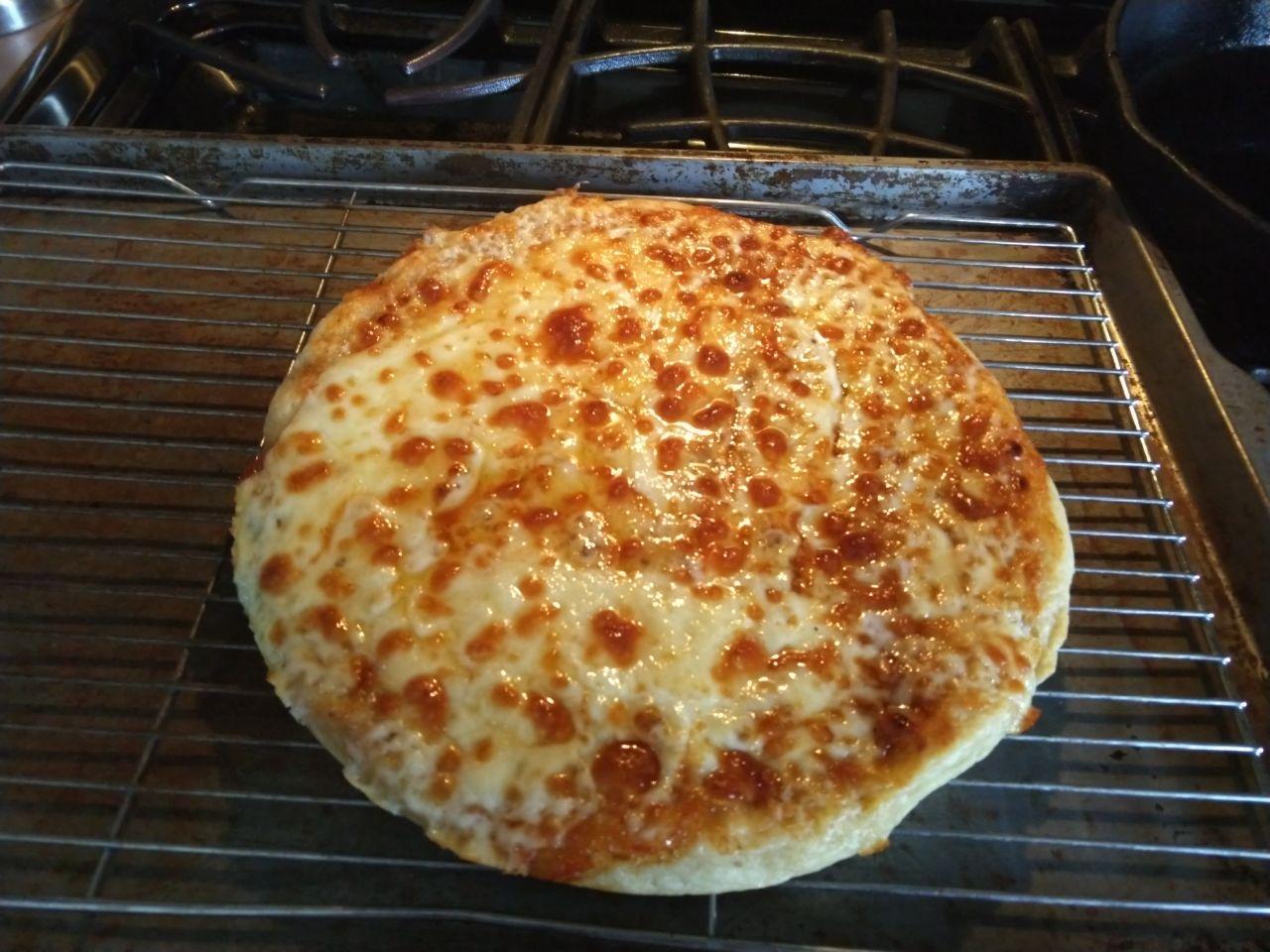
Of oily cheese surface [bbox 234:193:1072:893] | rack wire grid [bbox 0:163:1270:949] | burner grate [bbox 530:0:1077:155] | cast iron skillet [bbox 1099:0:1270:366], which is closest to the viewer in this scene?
oily cheese surface [bbox 234:193:1072:893]

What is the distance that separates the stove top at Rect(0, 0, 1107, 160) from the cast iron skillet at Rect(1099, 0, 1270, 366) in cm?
26

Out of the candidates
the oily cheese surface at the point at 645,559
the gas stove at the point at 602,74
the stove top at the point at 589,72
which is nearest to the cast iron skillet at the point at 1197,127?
the gas stove at the point at 602,74

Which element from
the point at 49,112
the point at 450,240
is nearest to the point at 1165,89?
the point at 450,240

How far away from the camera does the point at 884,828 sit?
5.08 feet

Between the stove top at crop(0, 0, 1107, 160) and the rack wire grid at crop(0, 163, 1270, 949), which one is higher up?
the stove top at crop(0, 0, 1107, 160)

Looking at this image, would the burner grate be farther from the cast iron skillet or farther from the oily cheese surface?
the oily cheese surface

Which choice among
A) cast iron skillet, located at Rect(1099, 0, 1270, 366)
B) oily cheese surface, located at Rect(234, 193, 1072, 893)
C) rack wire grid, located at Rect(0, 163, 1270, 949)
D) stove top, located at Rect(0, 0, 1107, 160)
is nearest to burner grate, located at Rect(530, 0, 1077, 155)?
stove top, located at Rect(0, 0, 1107, 160)

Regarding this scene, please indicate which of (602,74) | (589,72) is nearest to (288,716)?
(589,72)

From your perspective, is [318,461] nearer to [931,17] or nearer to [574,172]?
[574,172]

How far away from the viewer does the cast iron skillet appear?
8.33ft

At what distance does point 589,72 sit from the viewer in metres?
3.03

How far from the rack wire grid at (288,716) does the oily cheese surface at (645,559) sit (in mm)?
254

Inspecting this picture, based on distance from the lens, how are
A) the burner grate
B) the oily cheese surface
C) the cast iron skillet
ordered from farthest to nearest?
1. the burner grate
2. the cast iron skillet
3. the oily cheese surface

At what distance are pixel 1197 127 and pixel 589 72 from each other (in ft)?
6.73
